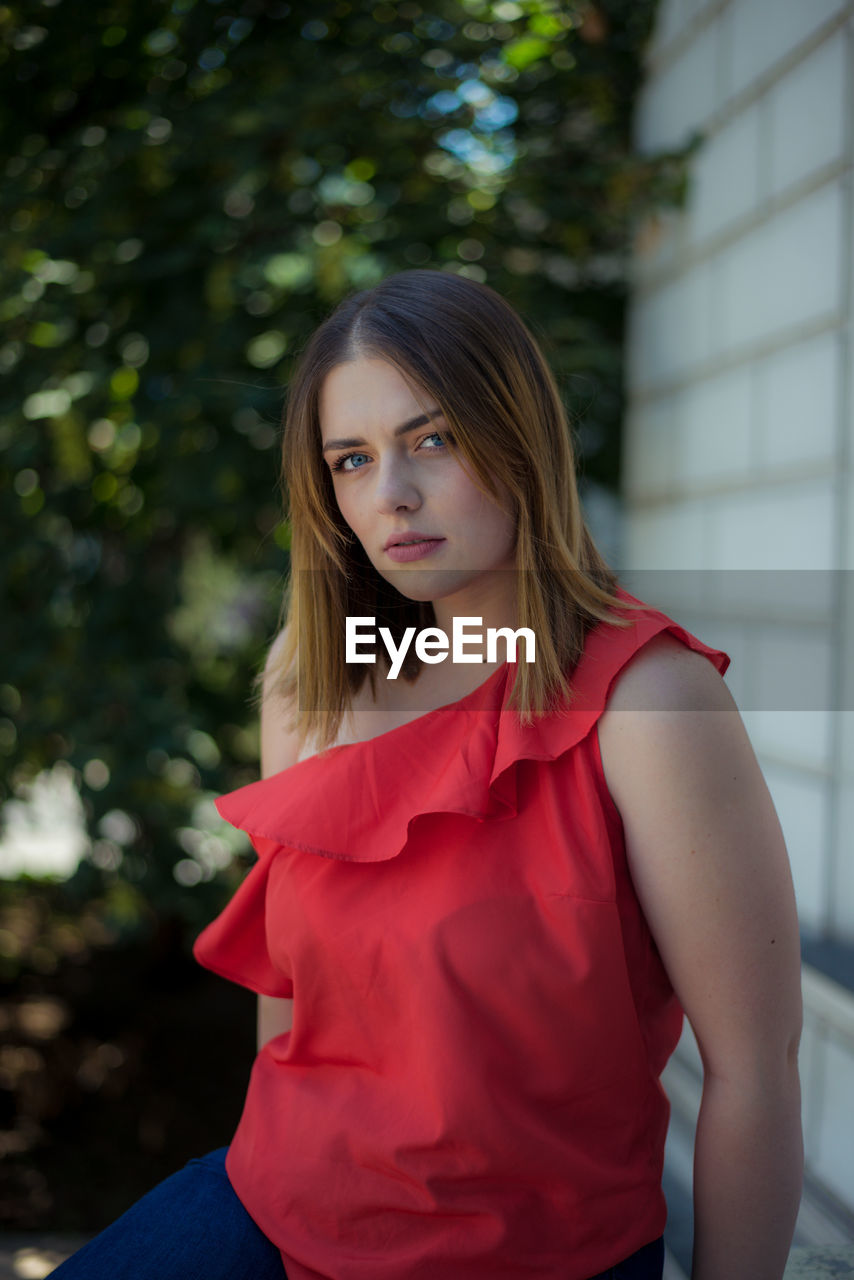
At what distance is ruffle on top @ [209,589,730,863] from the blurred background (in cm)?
103

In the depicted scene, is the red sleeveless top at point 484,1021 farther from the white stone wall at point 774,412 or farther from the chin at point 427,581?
the white stone wall at point 774,412

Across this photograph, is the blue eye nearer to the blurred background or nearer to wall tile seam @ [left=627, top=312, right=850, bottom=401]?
the blurred background

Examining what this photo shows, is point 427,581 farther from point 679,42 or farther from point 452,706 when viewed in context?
point 679,42

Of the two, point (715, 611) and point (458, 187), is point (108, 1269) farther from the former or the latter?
point (458, 187)

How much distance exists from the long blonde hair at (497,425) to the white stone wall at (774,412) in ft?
2.89

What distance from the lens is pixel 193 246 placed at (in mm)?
2369

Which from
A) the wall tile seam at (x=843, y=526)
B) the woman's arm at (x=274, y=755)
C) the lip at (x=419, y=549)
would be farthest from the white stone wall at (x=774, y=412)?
the lip at (x=419, y=549)

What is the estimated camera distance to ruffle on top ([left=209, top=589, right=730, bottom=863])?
1038 mm

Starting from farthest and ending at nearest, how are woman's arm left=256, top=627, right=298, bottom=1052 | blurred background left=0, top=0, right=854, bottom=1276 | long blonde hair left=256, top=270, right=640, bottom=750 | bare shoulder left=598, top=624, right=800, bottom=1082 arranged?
blurred background left=0, top=0, right=854, bottom=1276 < woman's arm left=256, top=627, right=298, bottom=1052 < long blonde hair left=256, top=270, right=640, bottom=750 < bare shoulder left=598, top=624, right=800, bottom=1082

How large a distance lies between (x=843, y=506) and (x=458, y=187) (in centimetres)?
132

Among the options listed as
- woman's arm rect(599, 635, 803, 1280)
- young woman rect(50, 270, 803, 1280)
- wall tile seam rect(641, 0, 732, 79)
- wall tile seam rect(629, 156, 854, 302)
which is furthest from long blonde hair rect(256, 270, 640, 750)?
wall tile seam rect(641, 0, 732, 79)

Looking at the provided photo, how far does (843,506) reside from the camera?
1.81 meters

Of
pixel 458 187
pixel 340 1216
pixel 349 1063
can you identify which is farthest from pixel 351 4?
pixel 340 1216

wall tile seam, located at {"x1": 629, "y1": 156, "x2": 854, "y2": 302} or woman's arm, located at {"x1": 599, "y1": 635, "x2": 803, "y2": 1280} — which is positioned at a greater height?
wall tile seam, located at {"x1": 629, "y1": 156, "x2": 854, "y2": 302}
